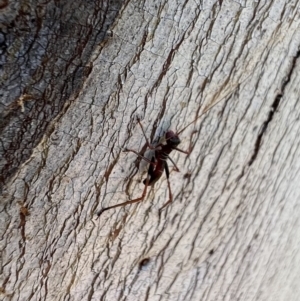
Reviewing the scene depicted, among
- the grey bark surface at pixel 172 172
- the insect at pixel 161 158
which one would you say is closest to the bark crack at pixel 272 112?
the grey bark surface at pixel 172 172

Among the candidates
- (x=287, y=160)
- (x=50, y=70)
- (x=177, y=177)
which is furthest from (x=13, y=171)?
(x=287, y=160)

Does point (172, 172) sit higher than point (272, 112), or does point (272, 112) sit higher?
point (272, 112)

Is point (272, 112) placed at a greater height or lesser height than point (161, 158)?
greater

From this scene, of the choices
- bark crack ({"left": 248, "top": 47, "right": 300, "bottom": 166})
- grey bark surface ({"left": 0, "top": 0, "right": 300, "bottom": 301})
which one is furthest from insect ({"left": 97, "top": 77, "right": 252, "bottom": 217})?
bark crack ({"left": 248, "top": 47, "right": 300, "bottom": 166})

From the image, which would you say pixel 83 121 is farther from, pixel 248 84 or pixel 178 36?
pixel 248 84

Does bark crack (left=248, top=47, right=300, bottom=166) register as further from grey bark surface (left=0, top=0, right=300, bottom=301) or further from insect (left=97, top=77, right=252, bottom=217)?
insect (left=97, top=77, right=252, bottom=217)

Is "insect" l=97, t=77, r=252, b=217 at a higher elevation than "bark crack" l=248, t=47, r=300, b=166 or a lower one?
lower

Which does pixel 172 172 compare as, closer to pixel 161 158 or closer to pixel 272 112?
pixel 161 158

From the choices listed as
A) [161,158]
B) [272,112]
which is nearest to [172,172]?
[161,158]
